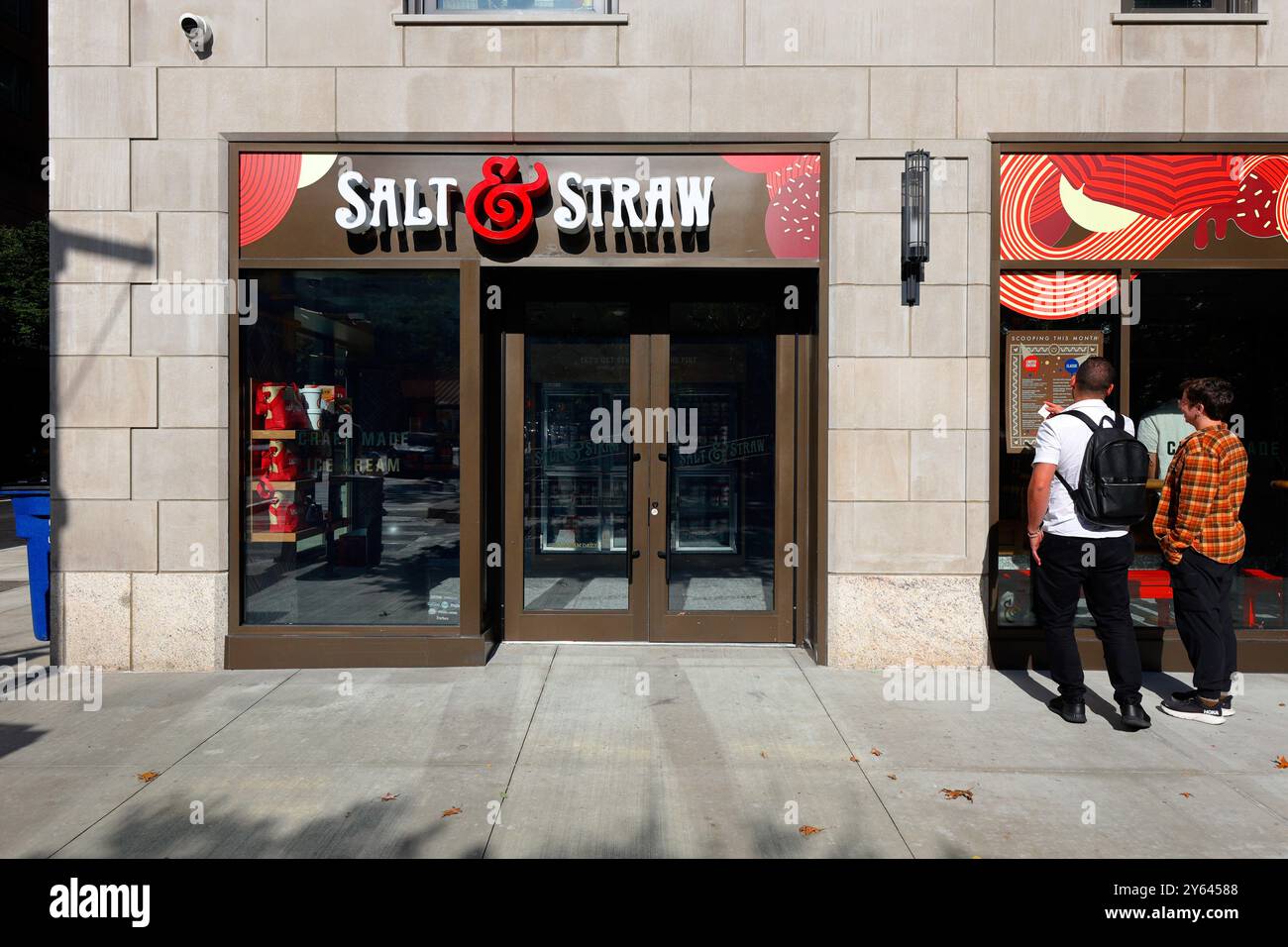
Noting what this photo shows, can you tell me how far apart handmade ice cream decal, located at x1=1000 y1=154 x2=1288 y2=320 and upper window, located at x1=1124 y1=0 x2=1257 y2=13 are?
3.82ft

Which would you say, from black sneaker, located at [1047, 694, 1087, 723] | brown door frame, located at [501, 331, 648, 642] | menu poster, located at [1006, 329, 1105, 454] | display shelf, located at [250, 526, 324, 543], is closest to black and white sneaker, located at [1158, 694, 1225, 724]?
black sneaker, located at [1047, 694, 1087, 723]

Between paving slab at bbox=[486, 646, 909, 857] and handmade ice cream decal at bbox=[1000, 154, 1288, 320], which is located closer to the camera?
paving slab at bbox=[486, 646, 909, 857]

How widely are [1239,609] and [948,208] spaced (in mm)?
4011

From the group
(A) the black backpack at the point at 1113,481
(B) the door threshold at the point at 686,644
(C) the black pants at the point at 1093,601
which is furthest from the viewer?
(B) the door threshold at the point at 686,644

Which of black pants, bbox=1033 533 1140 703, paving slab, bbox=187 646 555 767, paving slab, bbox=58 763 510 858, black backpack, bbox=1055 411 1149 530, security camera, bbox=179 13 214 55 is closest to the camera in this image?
paving slab, bbox=58 763 510 858

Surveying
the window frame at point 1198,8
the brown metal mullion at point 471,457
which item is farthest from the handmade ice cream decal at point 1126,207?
the brown metal mullion at point 471,457

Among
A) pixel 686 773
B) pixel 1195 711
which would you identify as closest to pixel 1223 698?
pixel 1195 711

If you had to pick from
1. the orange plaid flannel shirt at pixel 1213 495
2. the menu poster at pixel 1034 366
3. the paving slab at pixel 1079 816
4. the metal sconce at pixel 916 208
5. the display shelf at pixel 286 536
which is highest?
the metal sconce at pixel 916 208

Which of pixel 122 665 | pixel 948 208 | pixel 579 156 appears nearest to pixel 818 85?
pixel 948 208

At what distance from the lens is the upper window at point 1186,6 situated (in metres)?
6.89

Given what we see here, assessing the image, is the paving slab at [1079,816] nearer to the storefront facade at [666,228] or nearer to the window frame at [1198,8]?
the storefront facade at [666,228]

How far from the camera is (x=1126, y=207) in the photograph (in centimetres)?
691

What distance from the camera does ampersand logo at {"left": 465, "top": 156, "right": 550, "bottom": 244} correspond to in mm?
6754

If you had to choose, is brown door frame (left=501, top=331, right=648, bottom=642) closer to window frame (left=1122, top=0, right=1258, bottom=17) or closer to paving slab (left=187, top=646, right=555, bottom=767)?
paving slab (left=187, top=646, right=555, bottom=767)
